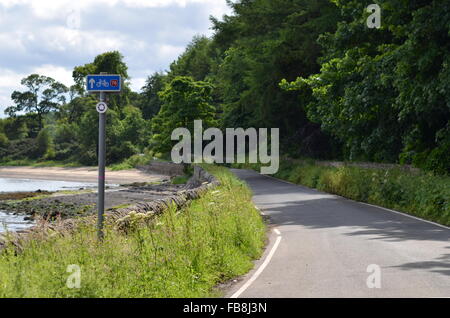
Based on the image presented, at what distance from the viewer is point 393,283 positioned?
9305 mm

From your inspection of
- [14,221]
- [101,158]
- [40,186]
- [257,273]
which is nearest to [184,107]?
[40,186]

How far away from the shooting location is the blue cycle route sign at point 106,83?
9719 millimetres

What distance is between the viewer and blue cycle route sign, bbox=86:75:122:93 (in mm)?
9719

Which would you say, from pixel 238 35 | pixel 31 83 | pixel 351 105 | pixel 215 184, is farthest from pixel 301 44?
pixel 31 83

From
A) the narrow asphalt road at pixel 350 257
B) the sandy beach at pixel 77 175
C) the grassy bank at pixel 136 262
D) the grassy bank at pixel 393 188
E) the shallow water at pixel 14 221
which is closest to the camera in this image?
the grassy bank at pixel 136 262

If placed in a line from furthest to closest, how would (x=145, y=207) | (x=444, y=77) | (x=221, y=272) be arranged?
(x=444, y=77), (x=145, y=207), (x=221, y=272)

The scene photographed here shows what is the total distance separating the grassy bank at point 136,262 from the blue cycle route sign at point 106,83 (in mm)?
2463

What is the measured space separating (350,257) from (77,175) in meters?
70.7

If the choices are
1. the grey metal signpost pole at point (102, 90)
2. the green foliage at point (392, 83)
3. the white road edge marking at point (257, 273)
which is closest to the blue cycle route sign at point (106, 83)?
the grey metal signpost pole at point (102, 90)

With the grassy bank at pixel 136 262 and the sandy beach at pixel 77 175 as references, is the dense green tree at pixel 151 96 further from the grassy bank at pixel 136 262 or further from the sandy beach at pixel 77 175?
the grassy bank at pixel 136 262

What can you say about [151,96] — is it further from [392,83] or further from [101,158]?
[101,158]

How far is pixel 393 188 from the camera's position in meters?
23.8
